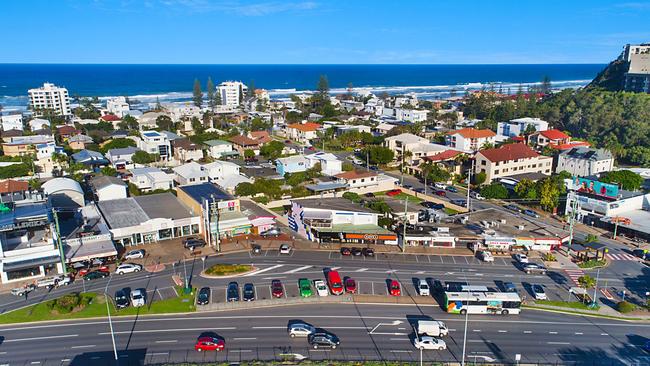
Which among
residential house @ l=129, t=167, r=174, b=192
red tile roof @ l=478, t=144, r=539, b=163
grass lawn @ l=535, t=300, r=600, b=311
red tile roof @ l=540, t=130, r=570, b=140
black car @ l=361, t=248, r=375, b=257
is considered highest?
red tile roof @ l=540, t=130, r=570, b=140

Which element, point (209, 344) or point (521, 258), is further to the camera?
point (521, 258)

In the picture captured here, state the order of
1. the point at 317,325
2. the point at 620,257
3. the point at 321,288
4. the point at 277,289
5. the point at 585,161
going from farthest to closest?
1. the point at 585,161
2. the point at 620,257
3. the point at 321,288
4. the point at 277,289
5. the point at 317,325

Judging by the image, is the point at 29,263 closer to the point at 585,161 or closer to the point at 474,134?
the point at 585,161

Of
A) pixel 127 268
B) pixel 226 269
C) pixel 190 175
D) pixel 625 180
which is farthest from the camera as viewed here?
pixel 190 175

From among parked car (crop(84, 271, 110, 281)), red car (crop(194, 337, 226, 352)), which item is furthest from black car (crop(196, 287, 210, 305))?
parked car (crop(84, 271, 110, 281))

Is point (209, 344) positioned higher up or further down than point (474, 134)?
further down

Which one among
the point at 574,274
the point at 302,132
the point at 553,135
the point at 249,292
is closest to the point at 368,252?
the point at 249,292

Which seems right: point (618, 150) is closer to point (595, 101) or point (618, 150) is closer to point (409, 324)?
point (595, 101)

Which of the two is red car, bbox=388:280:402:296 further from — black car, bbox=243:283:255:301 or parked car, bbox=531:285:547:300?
black car, bbox=243:283:255:301
